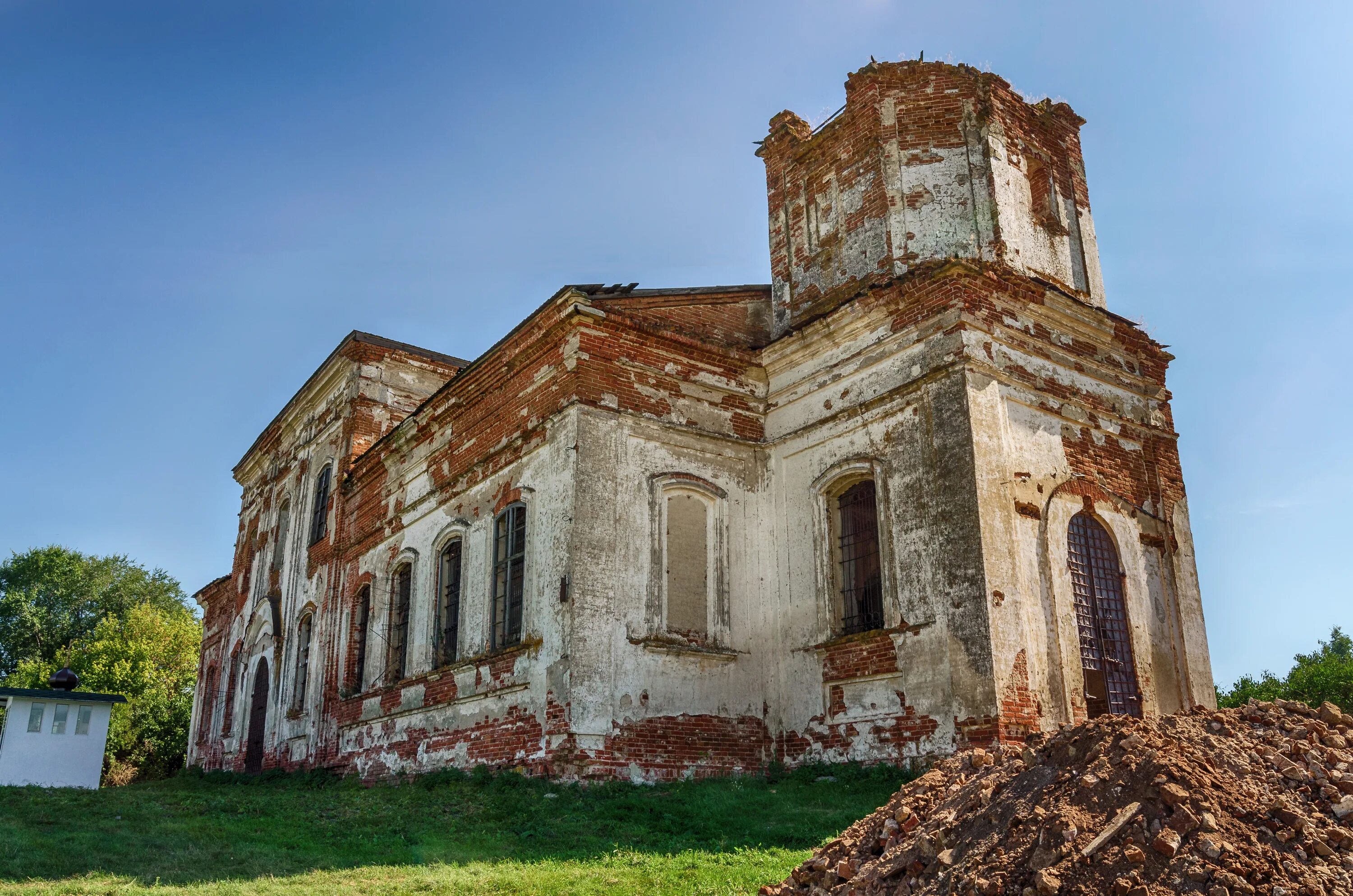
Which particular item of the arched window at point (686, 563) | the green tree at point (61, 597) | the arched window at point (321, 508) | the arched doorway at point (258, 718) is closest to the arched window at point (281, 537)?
the arched window at point (321, 508)

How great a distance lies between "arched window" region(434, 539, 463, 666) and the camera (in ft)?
50.5

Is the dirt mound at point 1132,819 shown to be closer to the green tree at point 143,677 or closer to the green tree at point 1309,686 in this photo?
the green tree at point 1309,686

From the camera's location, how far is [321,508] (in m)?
20.9

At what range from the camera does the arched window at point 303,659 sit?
63.8 ft

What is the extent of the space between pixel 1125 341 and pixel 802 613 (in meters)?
5.89

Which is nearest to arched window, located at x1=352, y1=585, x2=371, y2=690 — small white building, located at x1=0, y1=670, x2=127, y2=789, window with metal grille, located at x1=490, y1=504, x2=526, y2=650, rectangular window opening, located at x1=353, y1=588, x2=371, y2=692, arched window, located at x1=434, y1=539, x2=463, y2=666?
rectangular window opening, located at x1=353, y1=588, x2=371, y2=692

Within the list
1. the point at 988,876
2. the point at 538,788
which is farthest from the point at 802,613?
the point at 988,876

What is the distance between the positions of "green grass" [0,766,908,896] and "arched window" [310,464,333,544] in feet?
26.1

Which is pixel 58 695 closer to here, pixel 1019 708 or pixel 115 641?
pixel 1019 708

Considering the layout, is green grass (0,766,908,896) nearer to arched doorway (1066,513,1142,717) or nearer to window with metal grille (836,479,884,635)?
window with metal grille (836,479,884,635)

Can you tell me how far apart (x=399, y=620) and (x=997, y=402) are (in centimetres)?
1026

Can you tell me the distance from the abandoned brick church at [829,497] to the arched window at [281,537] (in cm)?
649

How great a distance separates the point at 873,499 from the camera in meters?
13.1

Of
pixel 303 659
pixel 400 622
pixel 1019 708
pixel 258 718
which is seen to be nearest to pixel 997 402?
pixel 1019 708
